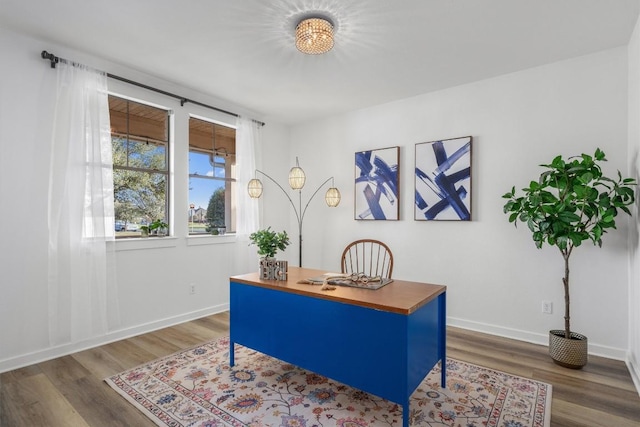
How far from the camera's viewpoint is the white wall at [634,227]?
2.32 meters

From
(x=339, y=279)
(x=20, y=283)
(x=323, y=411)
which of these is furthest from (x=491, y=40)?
(x=20, y=283)

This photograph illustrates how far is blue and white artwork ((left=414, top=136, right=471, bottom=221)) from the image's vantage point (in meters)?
3.41

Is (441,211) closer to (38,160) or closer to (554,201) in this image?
(554,201)

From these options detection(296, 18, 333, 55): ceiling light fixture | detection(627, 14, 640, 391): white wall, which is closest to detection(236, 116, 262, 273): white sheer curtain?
detection(296, 18, 333, 55): ceiling light fixture

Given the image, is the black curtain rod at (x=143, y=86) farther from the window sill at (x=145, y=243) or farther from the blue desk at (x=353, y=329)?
the blue desk at (x=353, y=329)

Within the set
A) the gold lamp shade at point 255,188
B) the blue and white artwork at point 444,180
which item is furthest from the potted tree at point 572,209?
the gold lamp shade at point 255,188

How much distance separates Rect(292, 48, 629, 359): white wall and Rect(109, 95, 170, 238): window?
7.45ft

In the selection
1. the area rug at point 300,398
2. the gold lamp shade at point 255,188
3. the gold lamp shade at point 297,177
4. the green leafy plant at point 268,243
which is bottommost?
the area rug at point 300,398

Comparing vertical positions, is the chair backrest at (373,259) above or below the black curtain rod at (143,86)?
below

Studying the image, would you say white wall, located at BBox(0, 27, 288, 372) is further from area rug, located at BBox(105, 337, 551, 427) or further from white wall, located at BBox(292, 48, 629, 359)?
white wall, located at BBox(292, 48, 629, 359)

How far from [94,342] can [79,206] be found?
4.00 ft

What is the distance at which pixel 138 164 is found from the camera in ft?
11.2

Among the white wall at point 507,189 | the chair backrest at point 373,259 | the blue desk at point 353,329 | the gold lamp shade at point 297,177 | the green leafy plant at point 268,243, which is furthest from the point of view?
the chair backrest at point 373,259

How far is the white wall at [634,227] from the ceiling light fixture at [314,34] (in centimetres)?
218
